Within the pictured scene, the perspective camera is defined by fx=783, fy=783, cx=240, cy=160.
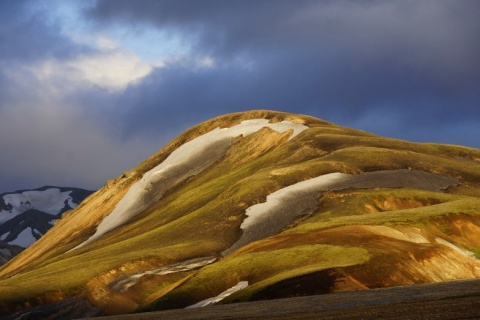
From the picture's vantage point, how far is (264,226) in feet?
386

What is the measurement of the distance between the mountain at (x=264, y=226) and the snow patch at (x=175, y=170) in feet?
1.52

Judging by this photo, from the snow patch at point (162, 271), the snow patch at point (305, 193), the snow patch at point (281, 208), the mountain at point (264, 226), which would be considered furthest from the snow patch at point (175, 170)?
the snow patch at point (162, 271)

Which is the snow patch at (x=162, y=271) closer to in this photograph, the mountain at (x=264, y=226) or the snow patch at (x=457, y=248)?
the mountain at (x=264, y=226)

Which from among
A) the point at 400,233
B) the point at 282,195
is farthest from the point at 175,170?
the point at 400,233

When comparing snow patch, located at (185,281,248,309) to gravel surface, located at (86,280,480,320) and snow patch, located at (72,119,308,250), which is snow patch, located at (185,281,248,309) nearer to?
gravel surface, located at (86,280,480,320)

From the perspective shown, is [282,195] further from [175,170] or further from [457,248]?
[175,170]

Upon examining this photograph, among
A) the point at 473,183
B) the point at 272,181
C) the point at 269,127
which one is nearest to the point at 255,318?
the point at 272,181

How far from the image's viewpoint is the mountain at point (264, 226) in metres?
79.2

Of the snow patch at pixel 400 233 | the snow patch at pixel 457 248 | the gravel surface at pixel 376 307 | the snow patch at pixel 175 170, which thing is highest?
the snow patch at pixel 175 170

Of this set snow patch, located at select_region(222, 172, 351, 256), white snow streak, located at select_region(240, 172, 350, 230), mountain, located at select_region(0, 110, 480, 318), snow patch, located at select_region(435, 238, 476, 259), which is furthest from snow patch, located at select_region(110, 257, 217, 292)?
snow patch, located at select_region(435, 238, 476, 259)

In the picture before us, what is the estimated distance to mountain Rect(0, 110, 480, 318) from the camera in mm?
79250

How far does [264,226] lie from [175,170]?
231ft

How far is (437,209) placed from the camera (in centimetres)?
10656

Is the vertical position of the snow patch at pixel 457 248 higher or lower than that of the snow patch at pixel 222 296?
higher
